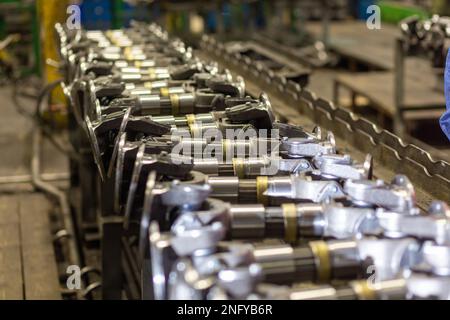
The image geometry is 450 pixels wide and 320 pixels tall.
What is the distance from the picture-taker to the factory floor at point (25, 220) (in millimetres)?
2523

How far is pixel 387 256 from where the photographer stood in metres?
1.05

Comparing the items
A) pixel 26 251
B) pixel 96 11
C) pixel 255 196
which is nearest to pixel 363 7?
pixel 96 11

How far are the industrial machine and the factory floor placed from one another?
2.41ft

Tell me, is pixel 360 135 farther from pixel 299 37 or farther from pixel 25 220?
pixel 299 37

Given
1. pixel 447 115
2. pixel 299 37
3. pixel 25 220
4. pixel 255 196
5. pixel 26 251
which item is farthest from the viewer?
pixel 299 37

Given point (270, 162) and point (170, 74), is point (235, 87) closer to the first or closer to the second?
point (170, 74)

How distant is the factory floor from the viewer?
252 centimetres

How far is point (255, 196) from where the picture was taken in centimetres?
131

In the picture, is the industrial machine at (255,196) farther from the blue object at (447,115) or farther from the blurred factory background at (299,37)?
the blurred factory background at (299,37)

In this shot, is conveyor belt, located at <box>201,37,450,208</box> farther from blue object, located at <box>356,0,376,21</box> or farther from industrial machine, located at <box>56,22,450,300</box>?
blue object, located at <box>356,0,376,21</box>

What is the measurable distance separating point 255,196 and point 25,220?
2.15 meters

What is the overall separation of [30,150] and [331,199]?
3.75 m

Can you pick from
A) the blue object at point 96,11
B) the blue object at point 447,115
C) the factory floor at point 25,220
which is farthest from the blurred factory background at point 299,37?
the blue object at point 447,115

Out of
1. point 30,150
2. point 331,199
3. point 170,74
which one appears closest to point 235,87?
point 170,74
